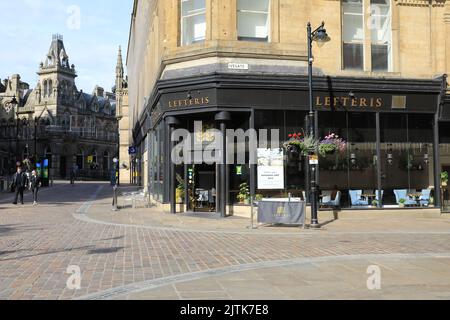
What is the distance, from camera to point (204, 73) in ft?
56.7

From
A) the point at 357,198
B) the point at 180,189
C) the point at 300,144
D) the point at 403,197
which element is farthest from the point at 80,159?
the point at 300,144

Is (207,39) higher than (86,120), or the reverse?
(86,120)

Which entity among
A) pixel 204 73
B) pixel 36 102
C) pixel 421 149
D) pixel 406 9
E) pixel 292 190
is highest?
pixel 36 102

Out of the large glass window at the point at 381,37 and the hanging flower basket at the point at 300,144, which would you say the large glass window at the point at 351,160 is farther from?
the large glass window at the point at 381,37

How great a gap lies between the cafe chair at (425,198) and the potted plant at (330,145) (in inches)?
155

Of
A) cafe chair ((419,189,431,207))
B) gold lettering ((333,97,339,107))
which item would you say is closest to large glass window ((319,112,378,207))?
gold lettering ((333,97,339,107))

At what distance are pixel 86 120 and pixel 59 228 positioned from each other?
98455 mm

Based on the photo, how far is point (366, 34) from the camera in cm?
1886

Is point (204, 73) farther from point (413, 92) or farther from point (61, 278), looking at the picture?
point (61, 278)

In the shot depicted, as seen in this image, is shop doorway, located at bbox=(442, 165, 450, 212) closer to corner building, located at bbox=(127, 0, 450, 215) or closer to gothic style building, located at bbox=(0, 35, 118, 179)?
corner building, located at bbox=(127, 0, 450, 215)
